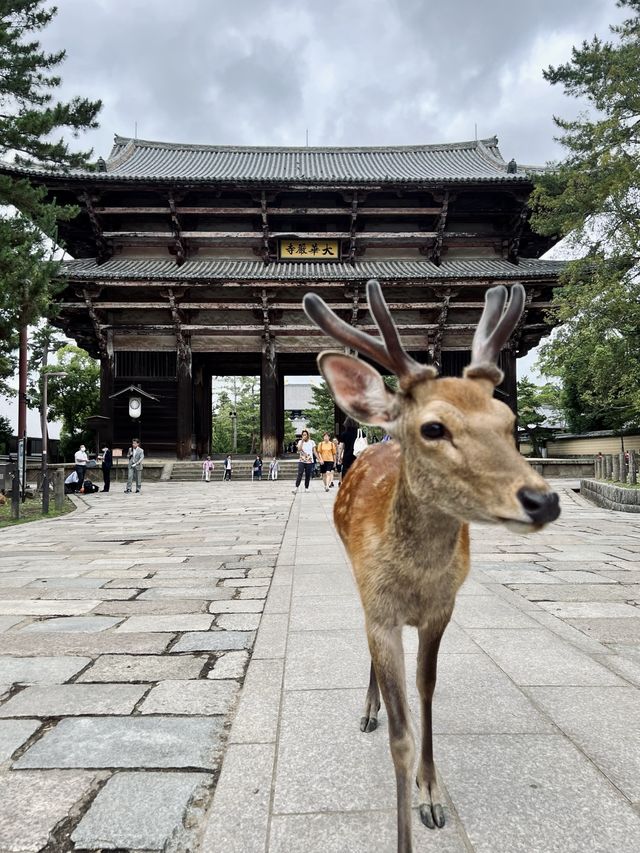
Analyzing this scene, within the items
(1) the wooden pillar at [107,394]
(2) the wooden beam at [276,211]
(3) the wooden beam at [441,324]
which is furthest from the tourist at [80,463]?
(3) the wooden beam at [441,324]

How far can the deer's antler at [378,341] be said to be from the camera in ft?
4.99

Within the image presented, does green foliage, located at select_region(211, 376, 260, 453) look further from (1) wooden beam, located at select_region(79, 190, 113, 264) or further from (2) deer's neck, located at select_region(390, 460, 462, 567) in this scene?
(2) deer's neck, located at select_region(390, 460, 462, 567)

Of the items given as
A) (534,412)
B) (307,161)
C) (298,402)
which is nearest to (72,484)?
(307,161)

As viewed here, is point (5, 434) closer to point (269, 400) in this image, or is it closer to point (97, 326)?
point (97, 326)

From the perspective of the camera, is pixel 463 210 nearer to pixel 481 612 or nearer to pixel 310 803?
pixel 481 612

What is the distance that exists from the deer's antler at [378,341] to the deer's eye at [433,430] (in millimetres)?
162

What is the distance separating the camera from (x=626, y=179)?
39.9ft

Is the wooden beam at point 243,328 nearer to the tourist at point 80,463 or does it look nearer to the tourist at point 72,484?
the tourist at point 80,463

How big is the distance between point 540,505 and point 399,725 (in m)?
0.76

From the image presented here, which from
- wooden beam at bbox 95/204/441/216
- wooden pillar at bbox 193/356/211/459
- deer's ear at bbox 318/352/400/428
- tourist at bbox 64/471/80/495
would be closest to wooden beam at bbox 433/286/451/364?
wooden beam at bbox 95/204/441/216

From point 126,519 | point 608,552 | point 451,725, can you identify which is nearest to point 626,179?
point 608,552

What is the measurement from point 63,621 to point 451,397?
3578mm

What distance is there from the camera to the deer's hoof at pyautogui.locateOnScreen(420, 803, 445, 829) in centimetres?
164

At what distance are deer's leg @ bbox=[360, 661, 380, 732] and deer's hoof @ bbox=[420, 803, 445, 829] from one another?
53cm
